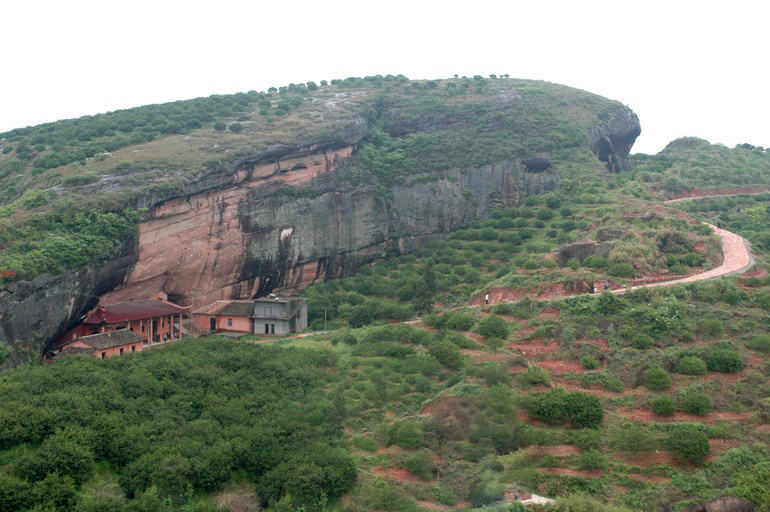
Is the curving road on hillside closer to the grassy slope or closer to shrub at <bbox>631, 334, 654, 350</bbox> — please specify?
the grassy slope

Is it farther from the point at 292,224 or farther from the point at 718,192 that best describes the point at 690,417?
the point at 718,192

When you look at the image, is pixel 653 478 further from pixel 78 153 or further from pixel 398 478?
pixel 78 153

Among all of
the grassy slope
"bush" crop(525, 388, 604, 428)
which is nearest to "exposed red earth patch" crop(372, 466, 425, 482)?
the grassy slope

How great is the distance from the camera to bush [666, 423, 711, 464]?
17.3 meters

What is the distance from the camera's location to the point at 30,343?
2358cm

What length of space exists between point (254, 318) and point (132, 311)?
18.8 feet

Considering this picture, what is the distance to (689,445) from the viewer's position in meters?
17.4

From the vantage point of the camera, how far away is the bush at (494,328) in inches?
997

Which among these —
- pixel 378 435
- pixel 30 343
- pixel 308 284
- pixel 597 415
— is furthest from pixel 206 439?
pixel 308 284

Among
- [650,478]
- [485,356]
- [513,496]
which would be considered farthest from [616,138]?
[513,496]

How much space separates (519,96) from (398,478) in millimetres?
41512

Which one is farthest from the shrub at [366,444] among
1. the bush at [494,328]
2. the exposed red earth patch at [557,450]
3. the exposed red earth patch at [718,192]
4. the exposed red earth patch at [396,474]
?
the exposed red earth patch at [718,192]

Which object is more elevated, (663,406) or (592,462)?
(663,406)

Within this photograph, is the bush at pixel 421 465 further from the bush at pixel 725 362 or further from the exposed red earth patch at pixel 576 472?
the bush at pixel 725 362
